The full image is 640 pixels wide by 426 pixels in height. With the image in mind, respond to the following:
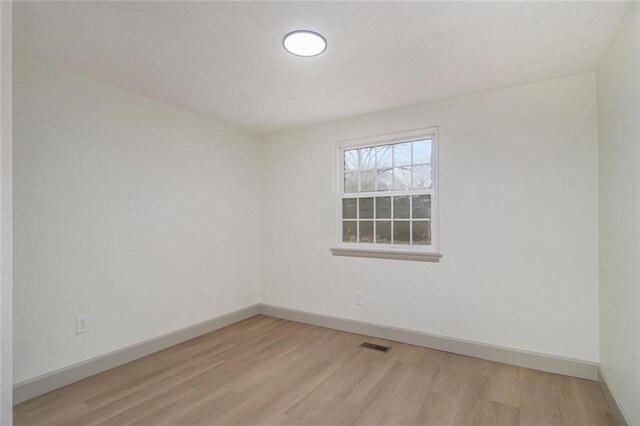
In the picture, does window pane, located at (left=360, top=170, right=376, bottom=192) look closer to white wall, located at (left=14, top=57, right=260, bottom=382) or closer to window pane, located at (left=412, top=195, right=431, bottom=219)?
window pane, located at (left=412, top=195, right=431, bottom=219)

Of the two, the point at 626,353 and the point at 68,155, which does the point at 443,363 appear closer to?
the point at 626,353

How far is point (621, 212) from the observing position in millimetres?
1978

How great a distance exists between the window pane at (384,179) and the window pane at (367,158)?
0.13 metres

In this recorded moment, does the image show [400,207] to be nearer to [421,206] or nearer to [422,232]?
[421,206]

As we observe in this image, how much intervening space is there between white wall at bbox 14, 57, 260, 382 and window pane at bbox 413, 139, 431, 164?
7.13 ft

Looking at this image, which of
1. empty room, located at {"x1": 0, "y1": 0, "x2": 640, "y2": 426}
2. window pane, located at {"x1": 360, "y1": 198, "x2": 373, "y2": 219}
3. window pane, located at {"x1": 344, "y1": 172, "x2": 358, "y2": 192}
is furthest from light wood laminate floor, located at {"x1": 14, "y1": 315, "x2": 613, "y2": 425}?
window pane, located at {"x1": 344, "y1": 172, "x2": 358, "y2": 192}

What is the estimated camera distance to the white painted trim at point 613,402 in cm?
189

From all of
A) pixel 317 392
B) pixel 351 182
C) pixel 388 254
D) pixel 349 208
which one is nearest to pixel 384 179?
pixel 351 182

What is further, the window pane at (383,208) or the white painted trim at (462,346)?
the window pane at (383,208)

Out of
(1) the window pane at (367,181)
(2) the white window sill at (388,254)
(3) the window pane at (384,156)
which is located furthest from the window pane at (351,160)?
(2) the white window sill at (388,254)

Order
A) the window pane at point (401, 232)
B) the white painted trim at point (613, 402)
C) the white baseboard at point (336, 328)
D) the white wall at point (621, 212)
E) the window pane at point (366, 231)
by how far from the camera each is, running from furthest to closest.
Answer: the window pane at point (366, 231), the window pane at point (401, 232), the white baseboard at point (336, 328), the white painted trim at point (613, 402), the white wall at point (621, 212)

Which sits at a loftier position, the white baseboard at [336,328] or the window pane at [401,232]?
the window pane at [401,232]

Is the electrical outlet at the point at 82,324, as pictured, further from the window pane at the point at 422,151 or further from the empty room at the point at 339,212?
the window pane at the point at 422,151

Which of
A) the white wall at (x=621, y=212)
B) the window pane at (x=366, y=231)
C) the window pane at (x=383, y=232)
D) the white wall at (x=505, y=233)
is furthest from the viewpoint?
the window pane at (x=366, y=231)
